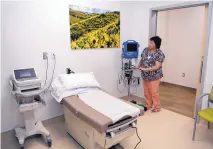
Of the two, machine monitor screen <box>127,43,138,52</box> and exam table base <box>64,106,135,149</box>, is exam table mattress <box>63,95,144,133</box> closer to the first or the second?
exam table base <box>64,106,135,149</box>

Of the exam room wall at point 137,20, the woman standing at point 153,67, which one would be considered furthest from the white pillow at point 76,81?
the exam room wall at point 137,20

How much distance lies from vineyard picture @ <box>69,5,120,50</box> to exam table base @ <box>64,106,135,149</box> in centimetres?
135

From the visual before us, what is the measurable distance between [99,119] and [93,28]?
1986 mm

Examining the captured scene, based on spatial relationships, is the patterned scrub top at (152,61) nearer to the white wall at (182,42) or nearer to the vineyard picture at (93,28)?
the vineyard picture at (93,28)

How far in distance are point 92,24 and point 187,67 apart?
2.88 metres

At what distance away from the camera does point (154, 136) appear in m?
2.53

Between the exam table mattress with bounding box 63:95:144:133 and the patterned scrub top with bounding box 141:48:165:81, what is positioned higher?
the patterned scrub top with bounding box 141:48:165:81

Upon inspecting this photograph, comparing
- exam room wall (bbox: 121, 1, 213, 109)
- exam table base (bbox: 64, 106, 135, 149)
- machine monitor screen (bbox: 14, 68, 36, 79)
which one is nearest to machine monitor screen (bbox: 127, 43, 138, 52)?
exam room wall (bbox: 121, 1, 213, 109)

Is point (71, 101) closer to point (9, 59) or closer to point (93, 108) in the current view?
point (93, 108)

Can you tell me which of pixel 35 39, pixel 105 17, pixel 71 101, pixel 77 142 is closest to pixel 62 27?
pixel 35 39

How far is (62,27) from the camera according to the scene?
9.58ft

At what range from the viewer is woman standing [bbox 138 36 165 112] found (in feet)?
10.2

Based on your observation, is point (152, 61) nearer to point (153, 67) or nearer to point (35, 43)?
point (153, 67)

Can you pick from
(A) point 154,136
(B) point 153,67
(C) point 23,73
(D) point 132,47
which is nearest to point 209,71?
(B) point 153,67
